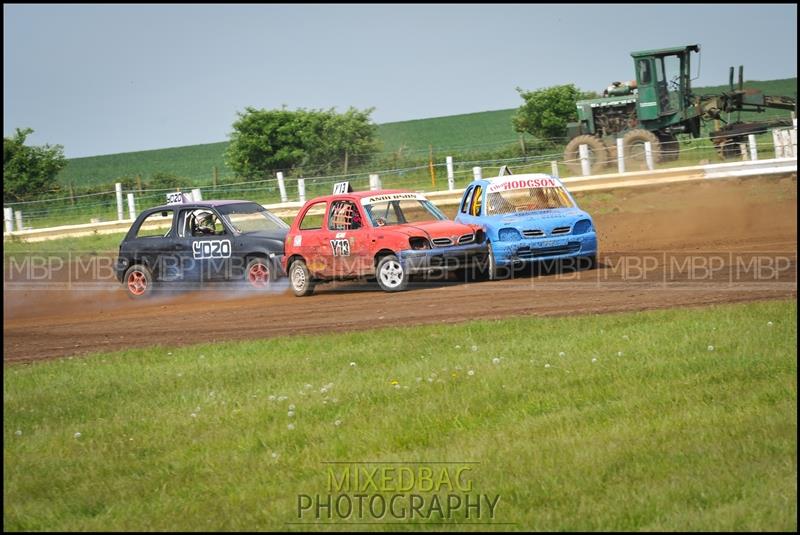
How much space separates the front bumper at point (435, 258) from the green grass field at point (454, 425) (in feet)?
13.8

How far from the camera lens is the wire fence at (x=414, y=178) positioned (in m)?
28.0

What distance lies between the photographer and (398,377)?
876 cm

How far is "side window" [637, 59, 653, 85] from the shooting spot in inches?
1129

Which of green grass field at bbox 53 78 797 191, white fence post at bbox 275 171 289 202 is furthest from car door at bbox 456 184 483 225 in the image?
green grass field at bbox 53 78 797 191

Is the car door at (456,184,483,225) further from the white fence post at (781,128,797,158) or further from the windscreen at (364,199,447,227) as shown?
the white fence post at (781,128,797,158)

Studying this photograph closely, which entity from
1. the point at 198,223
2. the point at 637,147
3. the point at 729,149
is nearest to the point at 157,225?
the point at 198,223

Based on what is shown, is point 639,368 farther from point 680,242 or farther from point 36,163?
point 36,163

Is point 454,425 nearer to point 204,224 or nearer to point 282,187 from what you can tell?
point 204,224

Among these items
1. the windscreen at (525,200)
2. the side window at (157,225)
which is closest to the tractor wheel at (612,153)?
the windscreen at (525,200)

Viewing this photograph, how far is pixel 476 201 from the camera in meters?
16.8

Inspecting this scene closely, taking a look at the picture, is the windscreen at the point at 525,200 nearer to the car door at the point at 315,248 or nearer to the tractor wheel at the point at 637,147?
the car door at the point at 315,248

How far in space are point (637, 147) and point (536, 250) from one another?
13979 mm

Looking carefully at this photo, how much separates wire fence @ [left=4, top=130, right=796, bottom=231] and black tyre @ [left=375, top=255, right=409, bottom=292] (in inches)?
523

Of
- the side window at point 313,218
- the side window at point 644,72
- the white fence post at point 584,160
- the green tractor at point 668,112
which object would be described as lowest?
the side window at point 313,218
